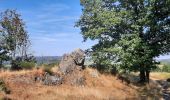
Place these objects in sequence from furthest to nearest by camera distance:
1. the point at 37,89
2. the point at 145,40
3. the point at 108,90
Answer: the point at 145,40 → the point at 108,90 → the point at 37,89

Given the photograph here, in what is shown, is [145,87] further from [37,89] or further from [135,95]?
[37,89]

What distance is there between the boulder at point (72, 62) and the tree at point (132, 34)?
20.6 feet

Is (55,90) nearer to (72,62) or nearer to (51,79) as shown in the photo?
(51,79)

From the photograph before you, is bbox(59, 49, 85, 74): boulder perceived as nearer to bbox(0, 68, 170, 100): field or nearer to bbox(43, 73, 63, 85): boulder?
bbox(0, 68, 170, 100): field

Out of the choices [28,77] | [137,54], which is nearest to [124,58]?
[137,54]

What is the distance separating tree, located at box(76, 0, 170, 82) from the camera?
42.6m

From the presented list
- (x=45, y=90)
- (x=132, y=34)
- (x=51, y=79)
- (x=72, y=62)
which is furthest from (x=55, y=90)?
(x=132, y=34)

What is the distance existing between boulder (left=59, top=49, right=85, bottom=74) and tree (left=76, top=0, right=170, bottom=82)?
6.28m

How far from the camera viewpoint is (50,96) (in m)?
28.3

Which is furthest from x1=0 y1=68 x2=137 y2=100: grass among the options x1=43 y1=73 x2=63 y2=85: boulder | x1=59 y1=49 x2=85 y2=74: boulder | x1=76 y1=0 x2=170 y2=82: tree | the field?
x1=76 y1=0 x2=170 y2=82: tree

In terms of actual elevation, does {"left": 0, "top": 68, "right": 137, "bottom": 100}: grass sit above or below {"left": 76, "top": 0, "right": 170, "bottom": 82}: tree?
below

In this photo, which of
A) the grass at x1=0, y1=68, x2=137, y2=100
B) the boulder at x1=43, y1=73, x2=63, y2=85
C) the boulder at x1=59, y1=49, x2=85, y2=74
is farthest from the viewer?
the boulder at x1=59, y1=49, x2=85, y2=74

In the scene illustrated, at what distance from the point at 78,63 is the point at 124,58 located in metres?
7.11

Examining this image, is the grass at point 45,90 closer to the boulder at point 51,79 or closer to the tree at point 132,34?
the boulder at point 51,79
